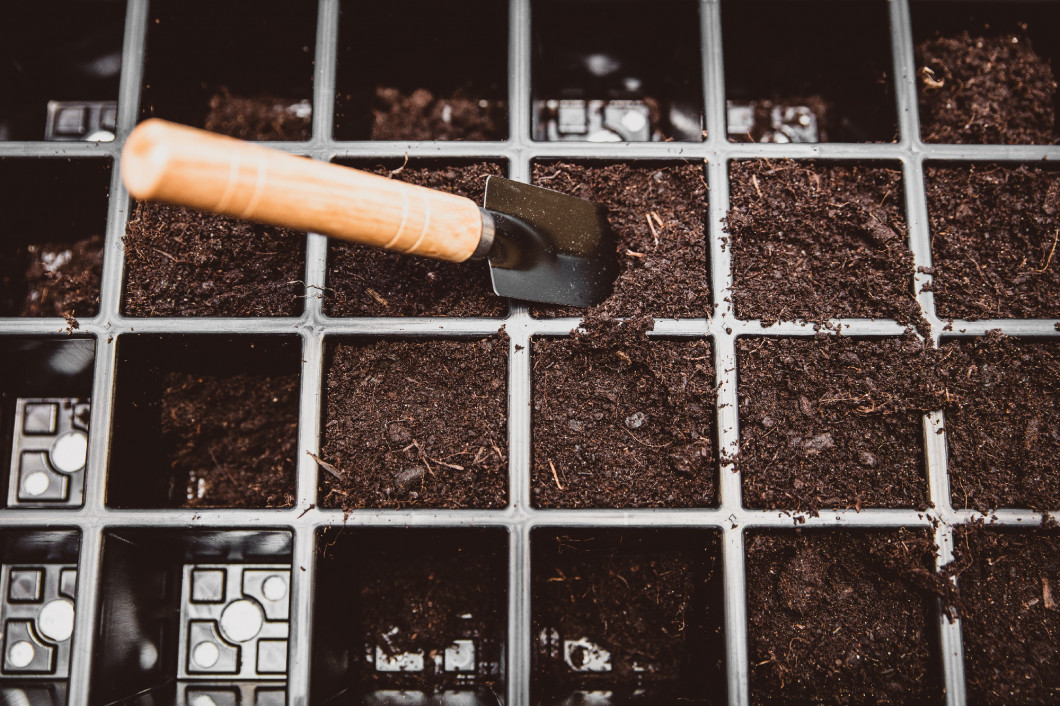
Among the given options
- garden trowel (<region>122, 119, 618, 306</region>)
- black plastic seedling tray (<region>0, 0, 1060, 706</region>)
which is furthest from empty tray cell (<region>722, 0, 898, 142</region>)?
garden trowel (<region>122, 119, 618, 306</region>)

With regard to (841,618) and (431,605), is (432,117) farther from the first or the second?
(841,618)

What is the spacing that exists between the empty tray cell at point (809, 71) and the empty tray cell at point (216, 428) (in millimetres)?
893

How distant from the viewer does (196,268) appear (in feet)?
3.23

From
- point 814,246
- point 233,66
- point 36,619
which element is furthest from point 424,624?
point 233,66

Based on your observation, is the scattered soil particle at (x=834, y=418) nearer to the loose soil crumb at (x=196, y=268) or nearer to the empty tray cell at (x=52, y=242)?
the loose soil crumb at (x=196, y=268)

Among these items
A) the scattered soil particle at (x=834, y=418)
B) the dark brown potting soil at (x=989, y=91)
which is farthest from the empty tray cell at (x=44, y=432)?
the dark brown potting soil at (x=989, y=91)

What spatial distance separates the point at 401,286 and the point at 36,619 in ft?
2.62

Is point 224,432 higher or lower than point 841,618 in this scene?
higher

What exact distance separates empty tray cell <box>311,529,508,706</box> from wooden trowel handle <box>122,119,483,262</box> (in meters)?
0.52

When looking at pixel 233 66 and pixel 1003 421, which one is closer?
pixel 1003 421

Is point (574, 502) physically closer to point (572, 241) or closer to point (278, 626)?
point (572, 241)

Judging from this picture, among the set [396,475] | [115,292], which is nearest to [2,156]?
[115,292]

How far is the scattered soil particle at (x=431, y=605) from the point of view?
1.02 meters

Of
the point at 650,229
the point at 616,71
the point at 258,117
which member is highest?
the point at 616,71
